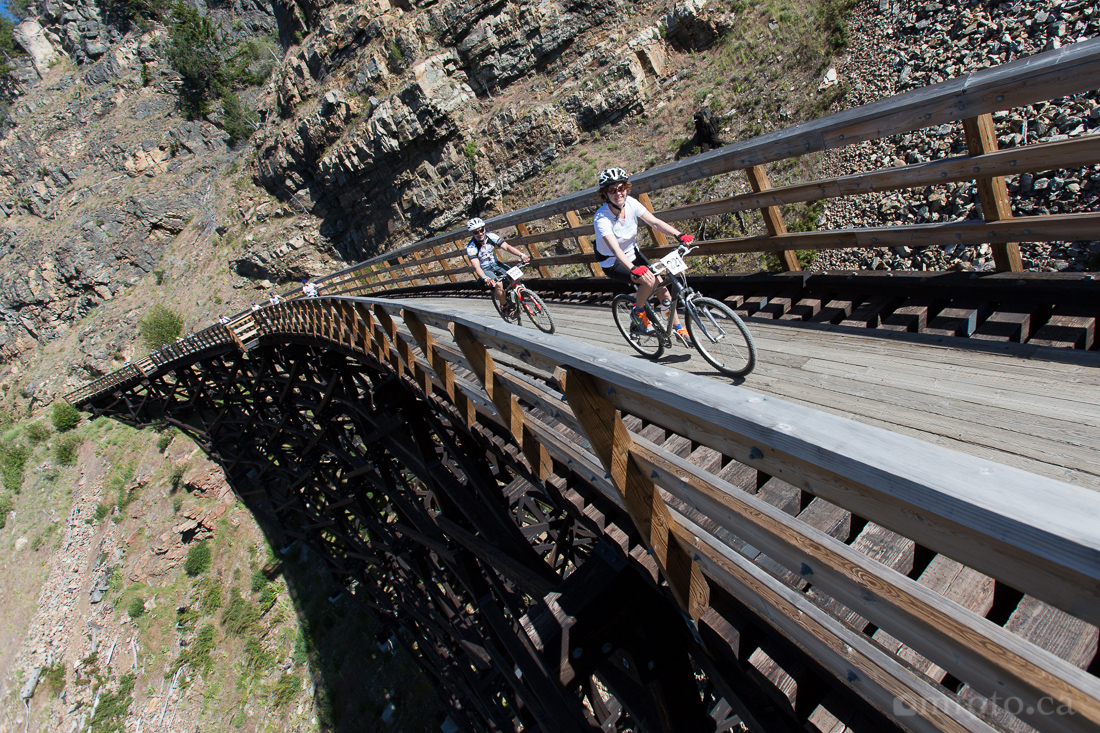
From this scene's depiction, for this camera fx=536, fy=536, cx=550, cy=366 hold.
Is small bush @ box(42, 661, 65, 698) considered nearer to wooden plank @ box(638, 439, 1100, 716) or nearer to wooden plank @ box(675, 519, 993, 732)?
wooden plank @ box(675, 519, 993, 732)

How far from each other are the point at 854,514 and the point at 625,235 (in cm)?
391

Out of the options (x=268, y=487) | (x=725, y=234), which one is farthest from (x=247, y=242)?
(x=725, y=234)

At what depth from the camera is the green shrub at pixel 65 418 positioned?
2894cm

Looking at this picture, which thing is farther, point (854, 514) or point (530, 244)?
point (530, 244)

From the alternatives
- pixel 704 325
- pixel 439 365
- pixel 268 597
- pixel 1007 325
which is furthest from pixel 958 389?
pixel 268 597

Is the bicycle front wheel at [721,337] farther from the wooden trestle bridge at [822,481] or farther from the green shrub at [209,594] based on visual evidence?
the green shrub at [209,594]

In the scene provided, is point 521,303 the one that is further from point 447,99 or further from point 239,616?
point 447,99

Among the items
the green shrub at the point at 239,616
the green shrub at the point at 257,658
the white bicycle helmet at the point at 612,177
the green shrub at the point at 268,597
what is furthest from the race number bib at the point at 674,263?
the green shrub at the point at 239,616

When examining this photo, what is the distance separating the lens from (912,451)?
1174 millimetres

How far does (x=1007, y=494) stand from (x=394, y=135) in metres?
30.5

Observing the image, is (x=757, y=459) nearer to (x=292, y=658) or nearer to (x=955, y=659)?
(x=955, y=659)

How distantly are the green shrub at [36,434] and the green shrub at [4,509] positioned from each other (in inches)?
125

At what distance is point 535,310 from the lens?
8.01 metres

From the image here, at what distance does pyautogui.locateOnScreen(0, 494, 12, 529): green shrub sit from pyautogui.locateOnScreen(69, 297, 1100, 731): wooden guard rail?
36764mm
